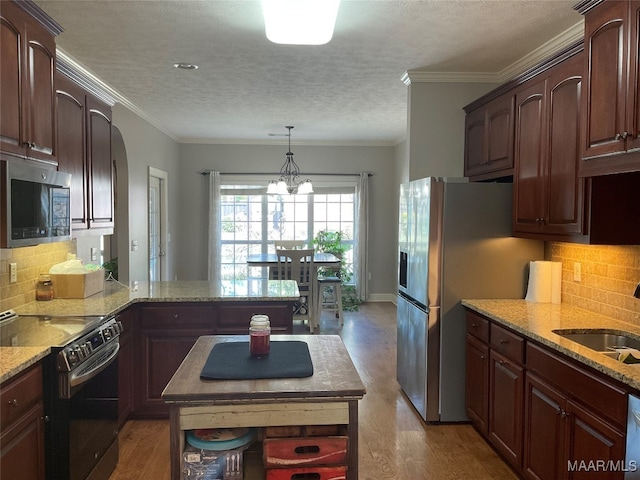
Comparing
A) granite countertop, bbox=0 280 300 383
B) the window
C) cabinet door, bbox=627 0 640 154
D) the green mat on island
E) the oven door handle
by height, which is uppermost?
cabinet door, bbox=627 0 640 154

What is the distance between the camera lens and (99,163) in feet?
11.4

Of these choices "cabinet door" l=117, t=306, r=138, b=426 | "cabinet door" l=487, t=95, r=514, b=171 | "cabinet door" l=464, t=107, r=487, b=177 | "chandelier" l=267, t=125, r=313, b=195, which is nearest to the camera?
"cabinet door" l=117, t=306, r=138, b=426

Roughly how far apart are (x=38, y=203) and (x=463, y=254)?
256 cm

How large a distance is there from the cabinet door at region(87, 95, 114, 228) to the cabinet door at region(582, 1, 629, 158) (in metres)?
2.95

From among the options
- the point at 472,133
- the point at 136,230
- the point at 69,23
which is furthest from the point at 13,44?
the point at 136,230

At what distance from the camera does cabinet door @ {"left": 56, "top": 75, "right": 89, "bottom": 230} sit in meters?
2.87

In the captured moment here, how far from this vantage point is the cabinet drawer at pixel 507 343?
2615 millimetres

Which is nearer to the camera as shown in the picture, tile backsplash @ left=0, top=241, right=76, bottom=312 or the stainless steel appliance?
the stainless steel appliance

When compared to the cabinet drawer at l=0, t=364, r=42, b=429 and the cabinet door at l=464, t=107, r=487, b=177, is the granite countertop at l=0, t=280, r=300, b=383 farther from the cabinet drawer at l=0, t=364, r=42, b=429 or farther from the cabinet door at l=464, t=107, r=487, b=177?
the cabinet door at l=464, t=107, r=487, b=177

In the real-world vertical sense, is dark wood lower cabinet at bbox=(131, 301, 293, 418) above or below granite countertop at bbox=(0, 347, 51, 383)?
below

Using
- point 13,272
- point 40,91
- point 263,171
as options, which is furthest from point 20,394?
point 263,171

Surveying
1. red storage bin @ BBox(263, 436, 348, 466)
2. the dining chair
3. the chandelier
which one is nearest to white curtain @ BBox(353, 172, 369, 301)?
the chandelier

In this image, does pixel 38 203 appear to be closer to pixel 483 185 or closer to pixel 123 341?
pixel 123 341

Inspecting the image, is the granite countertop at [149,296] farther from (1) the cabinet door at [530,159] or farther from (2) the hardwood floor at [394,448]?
(1) the cabinet door at [530,159]
